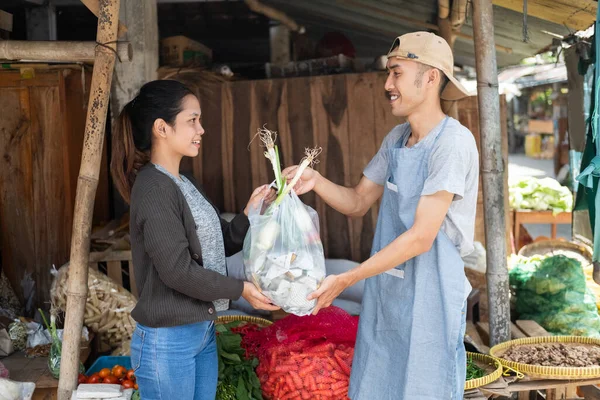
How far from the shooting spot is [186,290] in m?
2.67

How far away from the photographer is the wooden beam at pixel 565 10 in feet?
15.8

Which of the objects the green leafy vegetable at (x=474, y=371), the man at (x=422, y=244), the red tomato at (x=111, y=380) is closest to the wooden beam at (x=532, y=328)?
the green leafy vegetable at (x=474, y=371)

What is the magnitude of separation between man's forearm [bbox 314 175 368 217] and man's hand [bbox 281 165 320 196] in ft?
0.12

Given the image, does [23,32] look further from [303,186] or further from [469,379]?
[469,379]

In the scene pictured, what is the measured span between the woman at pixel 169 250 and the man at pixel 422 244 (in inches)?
18.8

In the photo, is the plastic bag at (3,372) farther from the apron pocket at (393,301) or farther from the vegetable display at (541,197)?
the vegetable display at (541,197)

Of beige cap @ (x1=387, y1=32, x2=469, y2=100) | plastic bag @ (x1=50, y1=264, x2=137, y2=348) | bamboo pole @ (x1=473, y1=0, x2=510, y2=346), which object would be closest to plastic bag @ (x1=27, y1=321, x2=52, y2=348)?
plastic bag @ (x1=50, y1=264, x2=137, y2=348)

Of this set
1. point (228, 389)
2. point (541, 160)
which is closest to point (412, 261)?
point (228, 389)

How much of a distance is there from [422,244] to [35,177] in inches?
145

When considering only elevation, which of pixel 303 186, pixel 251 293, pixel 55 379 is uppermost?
pixel 303 186

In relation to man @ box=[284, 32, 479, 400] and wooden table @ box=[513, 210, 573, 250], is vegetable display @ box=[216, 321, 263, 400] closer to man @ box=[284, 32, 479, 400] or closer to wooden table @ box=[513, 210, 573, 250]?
man @ box=[284, 32, 479, 400]

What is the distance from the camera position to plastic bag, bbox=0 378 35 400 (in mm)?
3664

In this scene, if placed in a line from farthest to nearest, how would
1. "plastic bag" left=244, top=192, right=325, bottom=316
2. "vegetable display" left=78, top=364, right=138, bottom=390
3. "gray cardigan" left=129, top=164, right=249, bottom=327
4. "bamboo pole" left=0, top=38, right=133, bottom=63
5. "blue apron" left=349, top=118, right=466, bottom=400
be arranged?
"vegetable display" left=78, top=364, right=138, bottom=390, "bamboo pole" left=0, top=38, right=133, bottom=63, "blue apron" left=349, top=118, right=466, bottom=400, "plastic bag" left=244, top=192, right=325, bottom=316, "gray cardigan" left=129, top=164, right=249, bottom=327

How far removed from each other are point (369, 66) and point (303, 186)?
3802mm
